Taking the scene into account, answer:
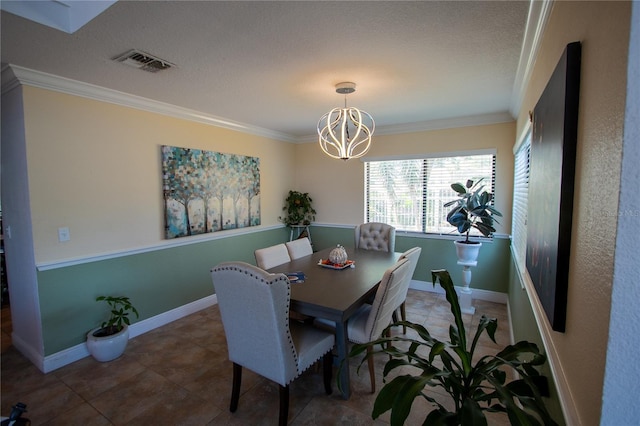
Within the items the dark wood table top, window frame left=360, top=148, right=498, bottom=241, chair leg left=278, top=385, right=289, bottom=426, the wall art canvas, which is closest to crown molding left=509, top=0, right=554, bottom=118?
the wall art canvas

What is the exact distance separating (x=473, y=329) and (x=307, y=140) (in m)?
3.74

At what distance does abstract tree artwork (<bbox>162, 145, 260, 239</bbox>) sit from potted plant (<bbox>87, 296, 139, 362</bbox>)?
0.85 meters

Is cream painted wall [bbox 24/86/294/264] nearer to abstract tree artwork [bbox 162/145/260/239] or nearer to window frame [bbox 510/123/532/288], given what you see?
abstract tree artwork [bbox 162/145/260/239]

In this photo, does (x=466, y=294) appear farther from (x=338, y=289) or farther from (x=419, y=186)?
(x=338, y=289)

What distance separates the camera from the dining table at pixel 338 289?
2010mm

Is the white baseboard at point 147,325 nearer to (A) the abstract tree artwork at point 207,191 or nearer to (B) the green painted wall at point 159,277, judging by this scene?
(B) the green painted wall at point 159,277

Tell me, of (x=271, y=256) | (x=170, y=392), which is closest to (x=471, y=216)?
(x=271, y=256)

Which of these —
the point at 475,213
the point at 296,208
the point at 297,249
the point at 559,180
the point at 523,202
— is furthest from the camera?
the point at 296,208

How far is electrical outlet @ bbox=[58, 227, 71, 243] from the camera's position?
8.65 feet

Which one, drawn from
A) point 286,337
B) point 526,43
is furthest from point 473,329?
point 526,43

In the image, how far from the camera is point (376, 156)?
473 cm

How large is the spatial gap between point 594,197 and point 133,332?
12.4 ft

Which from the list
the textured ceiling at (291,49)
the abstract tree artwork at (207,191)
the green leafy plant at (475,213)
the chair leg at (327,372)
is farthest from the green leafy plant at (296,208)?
the chair leg at (327,372)

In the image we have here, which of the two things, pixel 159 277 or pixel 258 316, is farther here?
pixel 159 277
